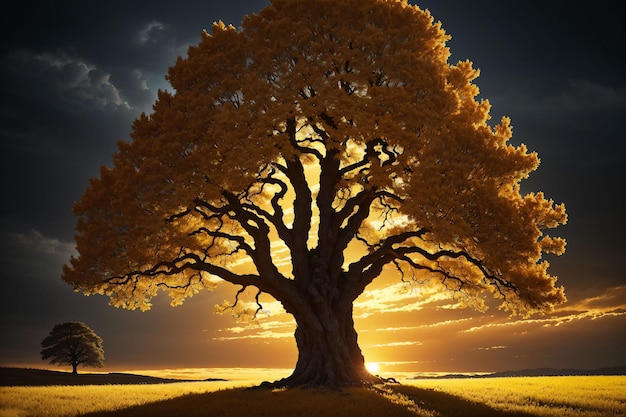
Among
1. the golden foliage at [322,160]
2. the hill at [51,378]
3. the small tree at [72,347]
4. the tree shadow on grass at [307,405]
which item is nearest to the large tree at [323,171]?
the golden foliage at [322,160]

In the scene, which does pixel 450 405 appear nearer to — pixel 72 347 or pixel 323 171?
pixel 323 171

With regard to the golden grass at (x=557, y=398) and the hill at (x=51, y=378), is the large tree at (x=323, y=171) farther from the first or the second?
the hill at (x=51, y=378)

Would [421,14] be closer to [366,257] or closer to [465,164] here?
[465,164]

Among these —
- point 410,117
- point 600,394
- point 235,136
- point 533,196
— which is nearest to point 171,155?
point 235,136

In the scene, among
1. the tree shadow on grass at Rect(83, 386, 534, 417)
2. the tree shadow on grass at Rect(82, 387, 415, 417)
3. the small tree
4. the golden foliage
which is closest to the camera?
the tree shadow on grass at Rect(82, 387, 415, 417)

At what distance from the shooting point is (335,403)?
17109mm

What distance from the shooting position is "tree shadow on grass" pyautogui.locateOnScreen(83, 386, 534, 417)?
51.5ft

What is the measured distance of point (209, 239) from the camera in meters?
28.4

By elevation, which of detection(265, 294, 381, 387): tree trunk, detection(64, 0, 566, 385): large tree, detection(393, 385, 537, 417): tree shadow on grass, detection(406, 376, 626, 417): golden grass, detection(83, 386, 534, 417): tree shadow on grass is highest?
detection(64, 0, 566, 385): large tree

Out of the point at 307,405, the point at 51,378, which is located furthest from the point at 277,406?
the point at 51,378

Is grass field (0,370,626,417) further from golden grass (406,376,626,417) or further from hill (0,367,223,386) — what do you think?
hill (0,367,223,386)

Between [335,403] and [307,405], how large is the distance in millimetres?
1057

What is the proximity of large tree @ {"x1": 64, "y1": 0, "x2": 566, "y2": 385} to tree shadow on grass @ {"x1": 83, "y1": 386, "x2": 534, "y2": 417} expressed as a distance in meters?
3.55

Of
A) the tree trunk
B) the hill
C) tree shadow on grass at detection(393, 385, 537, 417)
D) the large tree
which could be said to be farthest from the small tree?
tree shadow on grass at detection(393, 385, 537, 417)
